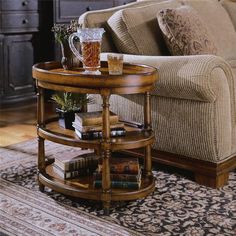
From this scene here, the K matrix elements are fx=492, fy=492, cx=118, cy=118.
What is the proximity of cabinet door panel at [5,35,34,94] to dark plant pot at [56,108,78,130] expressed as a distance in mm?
1851

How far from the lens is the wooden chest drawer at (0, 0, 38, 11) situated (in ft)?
12.6

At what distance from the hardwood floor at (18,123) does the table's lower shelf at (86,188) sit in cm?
95

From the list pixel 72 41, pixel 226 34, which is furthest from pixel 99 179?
pixel 226 34

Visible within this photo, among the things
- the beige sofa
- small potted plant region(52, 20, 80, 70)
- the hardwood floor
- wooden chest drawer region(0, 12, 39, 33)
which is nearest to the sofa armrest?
the beige sofa

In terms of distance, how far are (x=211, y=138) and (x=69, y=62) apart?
2.35 feet

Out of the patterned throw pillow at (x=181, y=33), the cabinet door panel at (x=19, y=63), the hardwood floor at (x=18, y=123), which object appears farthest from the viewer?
the cabinet door panel at (x=19, y=63)

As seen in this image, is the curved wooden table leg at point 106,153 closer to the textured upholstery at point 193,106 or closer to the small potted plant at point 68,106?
the small potted plant at point 68,106

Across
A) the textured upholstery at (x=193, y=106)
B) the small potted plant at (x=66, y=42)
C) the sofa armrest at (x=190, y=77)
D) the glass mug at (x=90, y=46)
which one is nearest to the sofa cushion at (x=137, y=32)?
the textured upholstery at (x=193, y=106)

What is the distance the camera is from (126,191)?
1978 mm

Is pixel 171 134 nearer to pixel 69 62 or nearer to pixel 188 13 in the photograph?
pixel 69 62

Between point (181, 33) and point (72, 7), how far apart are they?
1.94 metres

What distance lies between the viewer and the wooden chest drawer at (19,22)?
387cm

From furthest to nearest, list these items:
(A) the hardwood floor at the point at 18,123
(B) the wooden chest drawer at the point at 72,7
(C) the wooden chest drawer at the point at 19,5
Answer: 1. (B) the wooden chest drawer at the point at 72,7
2. (C) the wooden chest drawer at the point at 19,5
3. (A) the hardwood floor at the point at 18,123

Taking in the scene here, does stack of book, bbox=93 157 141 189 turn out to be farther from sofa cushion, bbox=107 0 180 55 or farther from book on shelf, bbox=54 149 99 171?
sofa cushion, bbox=107 0 180 55
